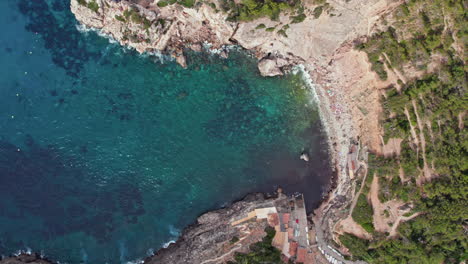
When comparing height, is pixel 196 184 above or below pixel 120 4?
below

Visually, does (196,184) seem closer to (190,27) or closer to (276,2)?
(190,27)

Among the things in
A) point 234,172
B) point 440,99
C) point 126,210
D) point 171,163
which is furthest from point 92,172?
point 440,99

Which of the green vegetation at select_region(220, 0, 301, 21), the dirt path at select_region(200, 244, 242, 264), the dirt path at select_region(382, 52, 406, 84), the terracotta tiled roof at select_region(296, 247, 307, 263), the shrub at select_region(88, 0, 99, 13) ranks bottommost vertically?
the terracotta tiled roof at select_region(296, 247, 307, 263)

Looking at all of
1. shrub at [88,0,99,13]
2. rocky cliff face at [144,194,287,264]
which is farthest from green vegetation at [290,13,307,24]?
shrub at [88,0,99,13]

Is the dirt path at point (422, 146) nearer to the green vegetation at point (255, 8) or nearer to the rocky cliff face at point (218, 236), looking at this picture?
the rocky cliff face at point (218, 236)

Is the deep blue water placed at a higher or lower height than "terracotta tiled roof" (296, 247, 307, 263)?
higher

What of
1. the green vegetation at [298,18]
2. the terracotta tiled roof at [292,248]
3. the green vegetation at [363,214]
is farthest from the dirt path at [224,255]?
the green vegetation at [298,18]

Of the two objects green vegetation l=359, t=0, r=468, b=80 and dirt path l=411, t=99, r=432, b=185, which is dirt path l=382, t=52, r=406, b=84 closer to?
green vegetation l=359, t=0, r=468, b=80
